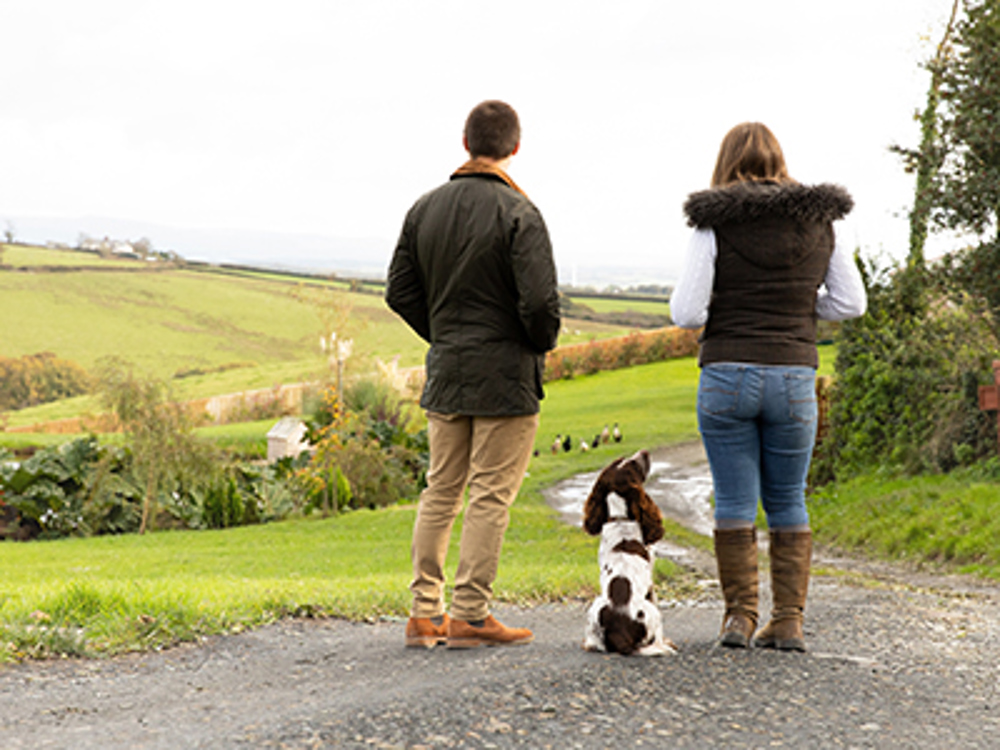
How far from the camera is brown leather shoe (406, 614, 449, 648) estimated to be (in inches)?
173

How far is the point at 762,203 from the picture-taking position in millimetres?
3979

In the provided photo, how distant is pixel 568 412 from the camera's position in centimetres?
2909

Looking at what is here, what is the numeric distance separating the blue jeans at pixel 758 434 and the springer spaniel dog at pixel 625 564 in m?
0.32

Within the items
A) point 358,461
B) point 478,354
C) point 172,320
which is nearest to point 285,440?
point 358,461

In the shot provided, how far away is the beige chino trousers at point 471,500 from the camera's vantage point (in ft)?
14.0

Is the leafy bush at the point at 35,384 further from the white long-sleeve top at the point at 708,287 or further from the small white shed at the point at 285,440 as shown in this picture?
the white long-sleeve top at the point at 708,287

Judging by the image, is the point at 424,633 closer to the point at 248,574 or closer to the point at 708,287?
the point at 708,287

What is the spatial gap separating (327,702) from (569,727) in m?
0.90

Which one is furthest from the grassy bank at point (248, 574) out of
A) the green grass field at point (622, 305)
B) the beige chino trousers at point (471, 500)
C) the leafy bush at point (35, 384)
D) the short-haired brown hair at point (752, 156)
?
the green grass field at point (622, 305)

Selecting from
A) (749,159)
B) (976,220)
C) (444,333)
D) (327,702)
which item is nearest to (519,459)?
(444,333)

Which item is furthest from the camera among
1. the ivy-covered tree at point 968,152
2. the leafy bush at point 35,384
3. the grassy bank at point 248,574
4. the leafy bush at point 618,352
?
the leafy bush at point 618,352

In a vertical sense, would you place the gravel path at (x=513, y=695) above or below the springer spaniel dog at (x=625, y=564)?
below

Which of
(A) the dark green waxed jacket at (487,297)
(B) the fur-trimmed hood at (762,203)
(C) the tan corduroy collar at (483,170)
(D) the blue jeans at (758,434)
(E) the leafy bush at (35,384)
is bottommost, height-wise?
(E) the leafy bush at (35,384)

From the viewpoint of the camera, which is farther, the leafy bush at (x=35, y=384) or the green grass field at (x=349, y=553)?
the leafy bush at (x=35, y=384)
